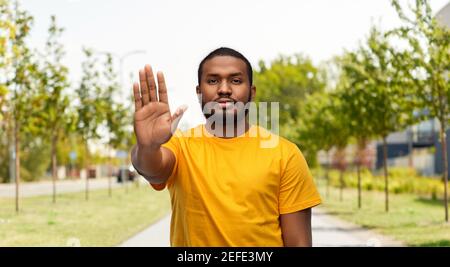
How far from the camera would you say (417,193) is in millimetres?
33625

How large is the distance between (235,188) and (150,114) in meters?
0.38

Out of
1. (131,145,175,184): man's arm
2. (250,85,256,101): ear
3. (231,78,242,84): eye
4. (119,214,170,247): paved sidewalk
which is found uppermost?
(231,78,242,84): eye

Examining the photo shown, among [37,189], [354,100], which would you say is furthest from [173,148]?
[37,189]

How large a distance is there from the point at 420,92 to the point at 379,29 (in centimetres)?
473

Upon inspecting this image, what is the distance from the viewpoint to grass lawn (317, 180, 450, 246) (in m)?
14.3

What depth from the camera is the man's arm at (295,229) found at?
2350 millimetres

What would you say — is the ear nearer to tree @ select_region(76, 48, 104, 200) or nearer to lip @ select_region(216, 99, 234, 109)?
lip @ select_region(216, 99, 234, 109)

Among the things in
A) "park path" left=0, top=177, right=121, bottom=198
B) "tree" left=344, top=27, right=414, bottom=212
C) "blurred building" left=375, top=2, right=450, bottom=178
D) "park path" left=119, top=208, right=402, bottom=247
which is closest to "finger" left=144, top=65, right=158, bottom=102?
"park path" left=119, top=208, right=402, bottom=247

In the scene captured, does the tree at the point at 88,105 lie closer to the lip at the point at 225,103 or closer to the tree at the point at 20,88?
the tree at the point at 20,88

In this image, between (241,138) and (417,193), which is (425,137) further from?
(241,138)

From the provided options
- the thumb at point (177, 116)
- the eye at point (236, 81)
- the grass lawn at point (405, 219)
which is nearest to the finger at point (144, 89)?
the thumb at point (177, 116)

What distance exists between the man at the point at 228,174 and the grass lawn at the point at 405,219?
10896 millimetres
